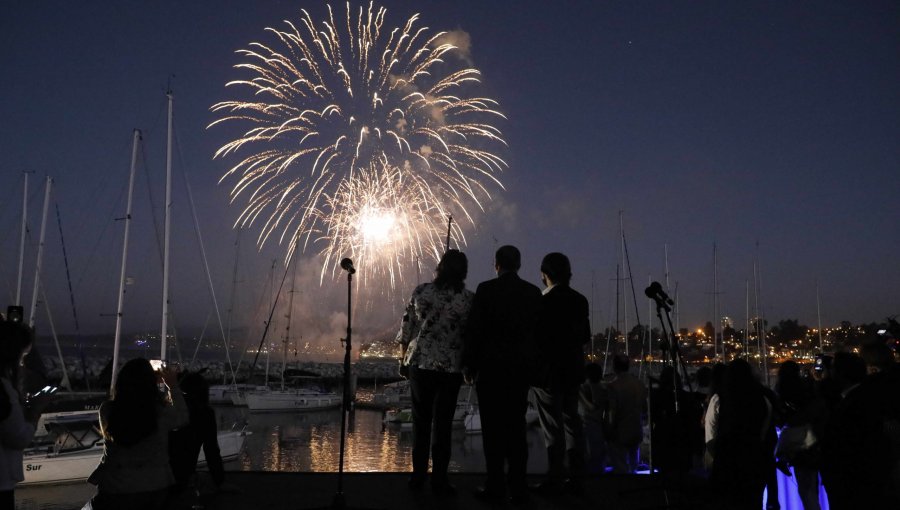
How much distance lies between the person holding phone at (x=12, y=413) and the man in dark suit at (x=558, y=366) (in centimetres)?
364

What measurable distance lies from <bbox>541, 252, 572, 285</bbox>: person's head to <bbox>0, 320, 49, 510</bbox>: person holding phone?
3.95 meters

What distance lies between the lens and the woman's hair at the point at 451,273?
560 centimetres

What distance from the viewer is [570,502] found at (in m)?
5.29

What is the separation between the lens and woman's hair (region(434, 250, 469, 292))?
560 centimetres

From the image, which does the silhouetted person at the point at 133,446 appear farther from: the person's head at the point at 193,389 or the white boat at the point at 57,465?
the white boat at the point at 57,465

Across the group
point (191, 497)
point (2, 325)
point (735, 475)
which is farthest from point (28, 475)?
point (735, 475)

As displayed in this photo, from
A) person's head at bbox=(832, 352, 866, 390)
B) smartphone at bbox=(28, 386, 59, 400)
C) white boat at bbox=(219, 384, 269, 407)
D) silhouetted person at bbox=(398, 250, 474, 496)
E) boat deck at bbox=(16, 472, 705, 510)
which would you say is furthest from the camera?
white boat at bbox=(219, 384, 269, 407)

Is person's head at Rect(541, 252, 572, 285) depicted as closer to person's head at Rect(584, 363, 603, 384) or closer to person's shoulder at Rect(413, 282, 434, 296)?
person's shoulder at Rect(413, 282, 434, 296)

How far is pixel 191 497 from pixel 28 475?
74.2 feet

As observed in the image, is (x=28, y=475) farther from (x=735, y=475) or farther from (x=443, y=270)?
(x=735, y=475)

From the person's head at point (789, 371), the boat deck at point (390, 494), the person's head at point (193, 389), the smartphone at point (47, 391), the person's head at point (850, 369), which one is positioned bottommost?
the boat deck at point (390, 494)

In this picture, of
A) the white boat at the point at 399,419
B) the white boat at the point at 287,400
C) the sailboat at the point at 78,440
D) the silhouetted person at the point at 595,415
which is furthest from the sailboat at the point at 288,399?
the silhouetted person at the point at 595,415

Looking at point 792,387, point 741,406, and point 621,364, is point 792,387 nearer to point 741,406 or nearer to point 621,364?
point 741,406

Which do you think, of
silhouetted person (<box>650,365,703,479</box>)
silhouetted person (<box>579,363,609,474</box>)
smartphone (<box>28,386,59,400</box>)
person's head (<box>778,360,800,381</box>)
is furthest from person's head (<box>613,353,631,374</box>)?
smartphone (<box>28,386,59,400</box>)
